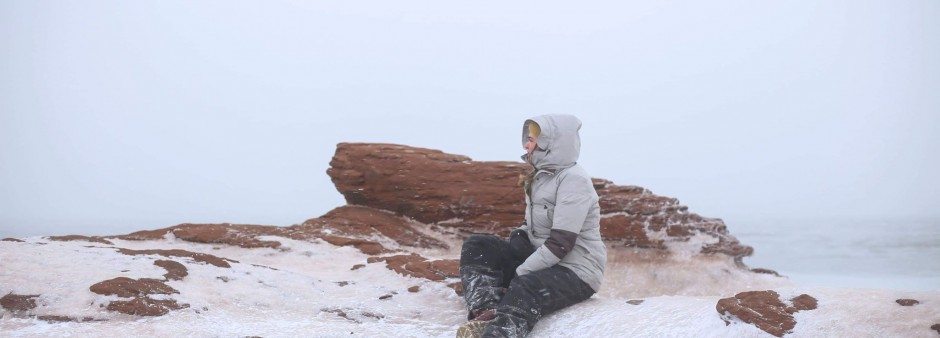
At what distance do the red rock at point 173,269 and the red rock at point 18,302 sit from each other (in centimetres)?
137

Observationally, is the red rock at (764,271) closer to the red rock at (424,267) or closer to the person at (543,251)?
the red rock at (424,267)

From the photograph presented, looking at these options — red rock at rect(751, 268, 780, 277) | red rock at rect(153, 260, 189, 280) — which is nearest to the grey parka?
red rock at rect(153, 260, 189, 280)

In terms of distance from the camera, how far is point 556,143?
7.17 metres

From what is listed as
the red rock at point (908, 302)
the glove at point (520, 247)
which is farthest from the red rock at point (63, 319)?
the red rock at point (908, 302)

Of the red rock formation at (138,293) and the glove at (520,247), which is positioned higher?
the glove at (520,247)

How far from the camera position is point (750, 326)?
6.20 meters

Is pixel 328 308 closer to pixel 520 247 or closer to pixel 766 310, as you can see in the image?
pixel 520 247

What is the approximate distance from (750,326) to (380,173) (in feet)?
39.1

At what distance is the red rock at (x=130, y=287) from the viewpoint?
7.23 meters

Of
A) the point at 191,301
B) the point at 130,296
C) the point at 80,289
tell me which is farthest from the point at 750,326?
the point at 80,289

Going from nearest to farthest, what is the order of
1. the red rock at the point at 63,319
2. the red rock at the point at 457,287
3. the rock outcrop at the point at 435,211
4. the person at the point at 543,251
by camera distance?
the person at the point at 543,251, the red rock at the point at 63,319, the red rock at the point at 457,287, the rock outcrop at the point at 435,211

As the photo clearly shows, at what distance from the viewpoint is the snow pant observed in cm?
644

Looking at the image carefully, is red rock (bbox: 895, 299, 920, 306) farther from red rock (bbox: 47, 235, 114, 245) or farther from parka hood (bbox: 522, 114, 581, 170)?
red rock (bbox: 47, 235, 114, 245)

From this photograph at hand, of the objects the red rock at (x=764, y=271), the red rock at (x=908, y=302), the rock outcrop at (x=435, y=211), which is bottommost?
the red rock at (x=764, y=271)
